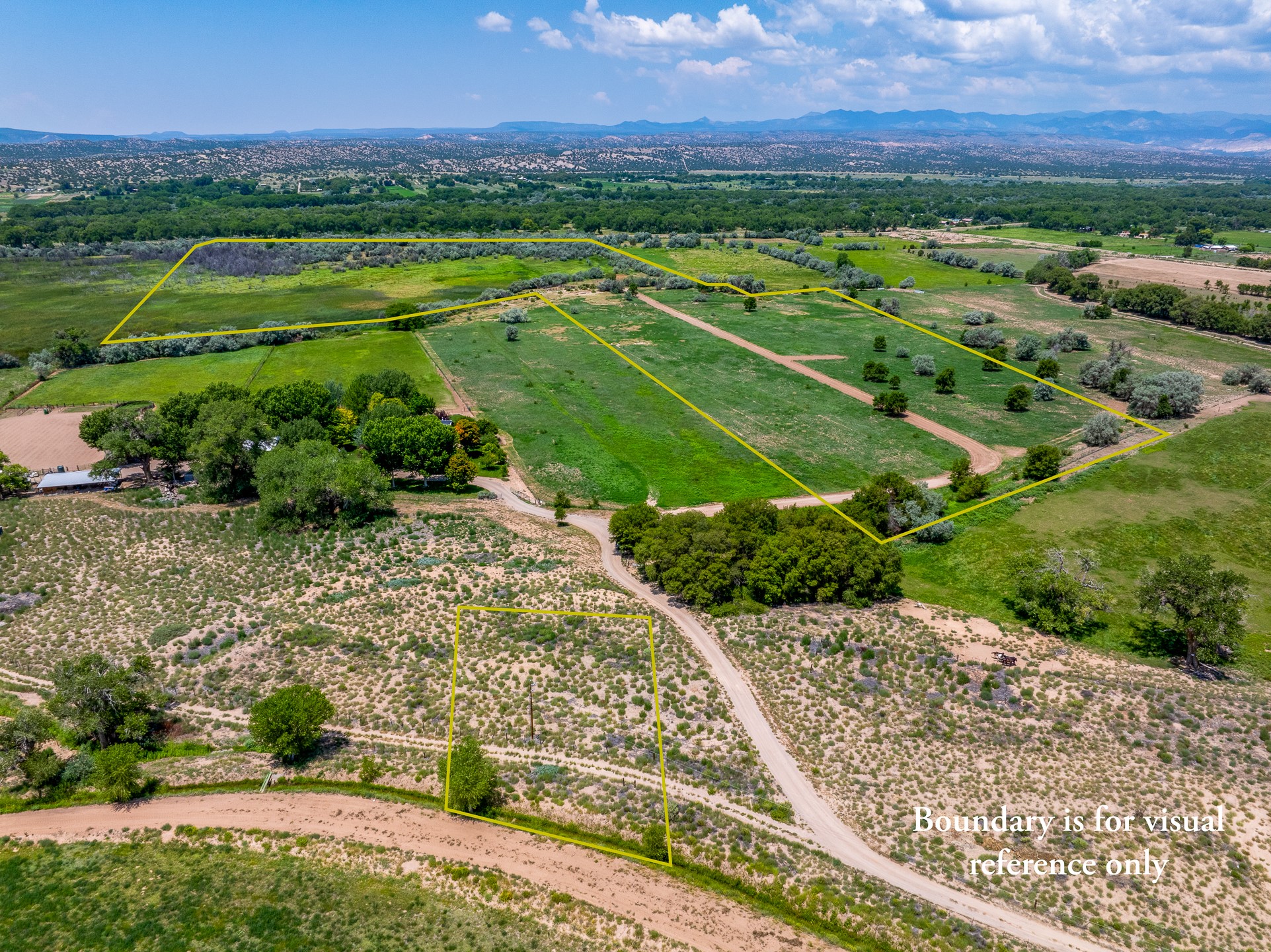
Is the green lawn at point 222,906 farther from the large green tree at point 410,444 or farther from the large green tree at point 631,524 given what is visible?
the large green tree at point 410,444

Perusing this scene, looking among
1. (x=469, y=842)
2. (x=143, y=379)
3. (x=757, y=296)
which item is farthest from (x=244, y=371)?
(x=757, y=296)

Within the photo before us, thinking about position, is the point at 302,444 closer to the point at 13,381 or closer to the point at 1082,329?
the point at 13,381

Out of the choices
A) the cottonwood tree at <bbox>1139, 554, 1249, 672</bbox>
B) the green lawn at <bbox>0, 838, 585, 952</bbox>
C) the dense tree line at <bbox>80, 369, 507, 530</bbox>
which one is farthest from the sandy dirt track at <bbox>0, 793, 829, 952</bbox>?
the cottonwood tree at <bbox>1139, 554, 1249, 672</bbox>

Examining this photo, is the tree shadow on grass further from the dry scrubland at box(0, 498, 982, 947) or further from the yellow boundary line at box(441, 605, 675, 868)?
the yellow boundary line at box(441, 605, 675, 868)

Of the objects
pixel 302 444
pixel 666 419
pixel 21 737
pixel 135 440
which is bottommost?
pixel 21 737

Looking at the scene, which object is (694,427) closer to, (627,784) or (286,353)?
(627,784)

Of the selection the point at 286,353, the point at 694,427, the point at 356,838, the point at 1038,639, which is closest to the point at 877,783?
the point at 1038,639
